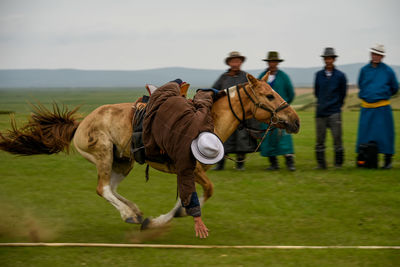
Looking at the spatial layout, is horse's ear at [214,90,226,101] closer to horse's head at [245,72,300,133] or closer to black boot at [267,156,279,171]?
horse's head at [245,72,300,133]

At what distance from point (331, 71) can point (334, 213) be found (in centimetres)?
365

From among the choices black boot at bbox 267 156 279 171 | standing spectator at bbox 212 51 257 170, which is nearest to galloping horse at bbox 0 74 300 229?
standing spectator at bbox 212 51 257 170

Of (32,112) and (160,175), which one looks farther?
(160,175)

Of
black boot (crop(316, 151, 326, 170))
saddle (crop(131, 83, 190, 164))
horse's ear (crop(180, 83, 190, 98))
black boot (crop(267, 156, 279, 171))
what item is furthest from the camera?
black boot (crop(267, 156, 279, 171))

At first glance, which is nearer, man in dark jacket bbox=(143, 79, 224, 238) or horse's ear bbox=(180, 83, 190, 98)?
man in dark jacket bbox=(143, 79, 224, 238)

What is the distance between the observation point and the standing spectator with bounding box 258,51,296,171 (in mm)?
9336

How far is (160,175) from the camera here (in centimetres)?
983

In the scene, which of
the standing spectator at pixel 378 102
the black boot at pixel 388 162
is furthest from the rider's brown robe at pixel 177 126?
the black boot at pixel 388 162

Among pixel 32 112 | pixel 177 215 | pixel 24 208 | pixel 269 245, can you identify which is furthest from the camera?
pixel 24 208

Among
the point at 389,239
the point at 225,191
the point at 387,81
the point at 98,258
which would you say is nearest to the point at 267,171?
the point at 225,191

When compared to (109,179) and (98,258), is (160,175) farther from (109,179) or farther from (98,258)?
(98,258)

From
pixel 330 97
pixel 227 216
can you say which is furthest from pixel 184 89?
pixel 330 97

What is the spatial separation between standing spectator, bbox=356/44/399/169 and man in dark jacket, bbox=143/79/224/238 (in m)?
4.89

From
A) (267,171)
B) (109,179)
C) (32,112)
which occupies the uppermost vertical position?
(32,112)
